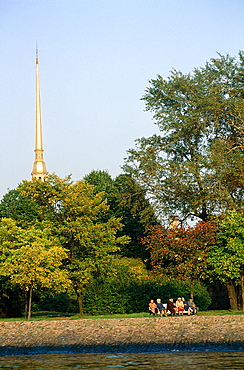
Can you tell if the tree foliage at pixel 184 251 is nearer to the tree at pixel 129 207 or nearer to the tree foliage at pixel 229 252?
the tree foliage at pixel 229 252

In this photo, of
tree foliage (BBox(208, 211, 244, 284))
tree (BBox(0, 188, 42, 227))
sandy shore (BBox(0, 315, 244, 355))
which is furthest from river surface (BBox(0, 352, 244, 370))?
tree (BBox(0, 188, 42, 227))

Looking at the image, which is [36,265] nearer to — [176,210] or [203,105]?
[176,210]

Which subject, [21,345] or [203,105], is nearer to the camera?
[21,345]

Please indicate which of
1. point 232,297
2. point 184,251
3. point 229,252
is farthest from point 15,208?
point 229,252

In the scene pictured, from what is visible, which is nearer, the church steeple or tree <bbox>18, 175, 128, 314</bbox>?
tree <bbox>18, 175, 128, 314</bbox>

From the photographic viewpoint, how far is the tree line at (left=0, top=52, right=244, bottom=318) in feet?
117

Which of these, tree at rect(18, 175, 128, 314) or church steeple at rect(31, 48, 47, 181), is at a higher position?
church steeple at rect(31, 48, 47, 181)

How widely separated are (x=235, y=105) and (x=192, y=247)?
38.5 feet

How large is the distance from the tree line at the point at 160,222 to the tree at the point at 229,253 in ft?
0.19

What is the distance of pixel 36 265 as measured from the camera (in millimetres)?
33500

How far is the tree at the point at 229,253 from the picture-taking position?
1383 inches

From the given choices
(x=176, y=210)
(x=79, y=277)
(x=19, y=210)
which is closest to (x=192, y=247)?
(x=79, y=277)

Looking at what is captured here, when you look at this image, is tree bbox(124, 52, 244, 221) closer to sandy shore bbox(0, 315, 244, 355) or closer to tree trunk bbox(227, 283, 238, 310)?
tree trunk bbox(227, 283, 238, 310)

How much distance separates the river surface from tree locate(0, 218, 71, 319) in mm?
11351
